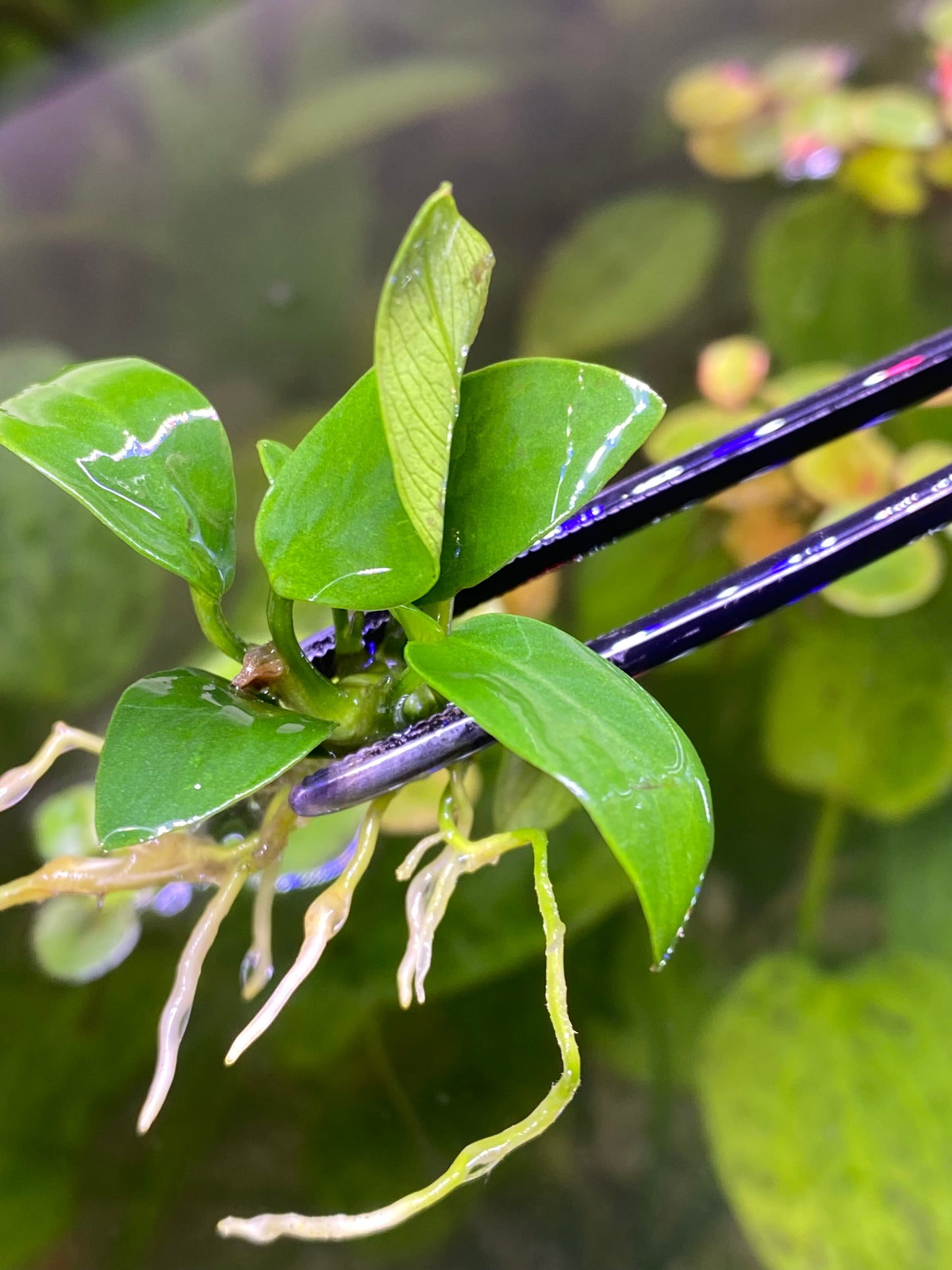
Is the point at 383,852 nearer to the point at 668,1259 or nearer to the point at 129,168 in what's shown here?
the point at 668,1259

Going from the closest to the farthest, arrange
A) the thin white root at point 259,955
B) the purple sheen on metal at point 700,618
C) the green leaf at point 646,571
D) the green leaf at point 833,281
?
the purple sheen on metal at point 700,618 → the thin white root at point 259,955 → the green leaf at point 646,571 → the green leaf at point 833,281

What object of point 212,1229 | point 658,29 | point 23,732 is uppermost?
point 658,29

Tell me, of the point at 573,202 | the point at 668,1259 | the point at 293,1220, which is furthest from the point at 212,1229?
the point at 573,202

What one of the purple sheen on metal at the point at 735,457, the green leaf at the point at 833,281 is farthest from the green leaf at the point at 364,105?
the purple sheen on metal at the point at 735,457

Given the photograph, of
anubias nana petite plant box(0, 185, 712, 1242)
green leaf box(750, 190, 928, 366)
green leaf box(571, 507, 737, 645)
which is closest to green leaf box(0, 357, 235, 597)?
anubias nana petite plant box(0, 185, 712, 1242)

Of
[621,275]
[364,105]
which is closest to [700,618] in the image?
[621,275]

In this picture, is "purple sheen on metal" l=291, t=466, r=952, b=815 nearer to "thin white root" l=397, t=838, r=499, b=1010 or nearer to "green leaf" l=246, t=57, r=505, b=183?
"thin white root" l=397, t=838, r=499, b=1010

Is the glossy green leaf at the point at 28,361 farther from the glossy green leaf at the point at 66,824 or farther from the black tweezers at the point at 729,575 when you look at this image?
the black tweezers at the point at 729,575
